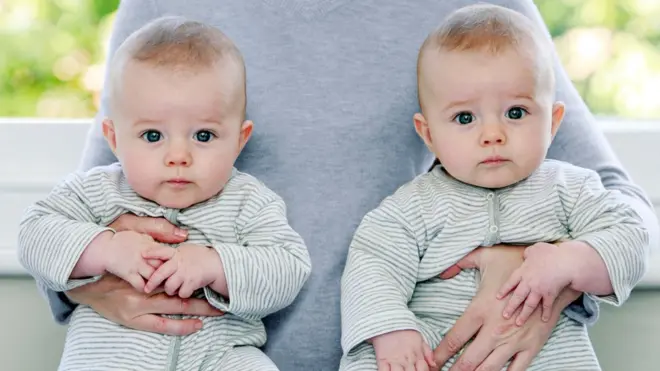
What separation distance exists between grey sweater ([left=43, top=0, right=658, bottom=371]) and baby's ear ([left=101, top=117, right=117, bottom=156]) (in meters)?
0.12

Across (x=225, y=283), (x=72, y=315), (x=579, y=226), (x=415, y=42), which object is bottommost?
(x=72, y=315)

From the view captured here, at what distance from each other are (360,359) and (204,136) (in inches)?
15.2

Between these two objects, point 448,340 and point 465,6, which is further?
point 465,6

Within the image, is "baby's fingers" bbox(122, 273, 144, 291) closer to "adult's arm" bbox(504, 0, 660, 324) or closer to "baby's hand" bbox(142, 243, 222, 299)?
"baby's hand" bbox(142, 243, 222, 299)

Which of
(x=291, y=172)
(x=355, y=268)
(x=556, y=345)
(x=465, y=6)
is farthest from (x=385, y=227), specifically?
(x=465, y=6)

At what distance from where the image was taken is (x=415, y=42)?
160cm

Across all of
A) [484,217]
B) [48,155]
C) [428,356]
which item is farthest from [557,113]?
[48,155]

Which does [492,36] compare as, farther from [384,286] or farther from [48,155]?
[48,155]

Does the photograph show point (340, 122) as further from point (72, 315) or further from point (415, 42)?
point (72, 315)

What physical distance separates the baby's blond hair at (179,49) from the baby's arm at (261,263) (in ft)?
0.56

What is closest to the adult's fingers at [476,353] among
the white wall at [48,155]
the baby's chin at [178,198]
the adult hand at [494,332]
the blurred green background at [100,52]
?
the adult hand at [494,332]

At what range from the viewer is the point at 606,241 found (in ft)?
4.50

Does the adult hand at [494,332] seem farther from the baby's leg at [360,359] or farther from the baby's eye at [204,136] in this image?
the baby's eye at [204,136]

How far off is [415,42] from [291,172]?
296mm
